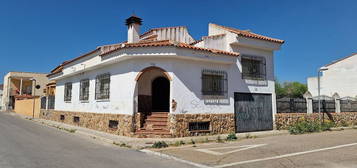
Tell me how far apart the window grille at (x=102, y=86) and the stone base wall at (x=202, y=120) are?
505 cm

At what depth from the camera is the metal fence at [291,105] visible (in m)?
15.5

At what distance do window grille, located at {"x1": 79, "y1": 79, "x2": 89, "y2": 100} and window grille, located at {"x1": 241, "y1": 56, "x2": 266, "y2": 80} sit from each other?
1074 cm

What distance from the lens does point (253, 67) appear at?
1466 cm

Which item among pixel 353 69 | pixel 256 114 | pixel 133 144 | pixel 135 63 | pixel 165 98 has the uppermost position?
pixel 353 69

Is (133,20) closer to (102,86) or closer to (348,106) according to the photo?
(102,86)

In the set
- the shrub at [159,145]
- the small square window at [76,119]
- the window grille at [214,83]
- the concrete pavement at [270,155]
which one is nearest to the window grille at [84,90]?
the small square window at [76,119]

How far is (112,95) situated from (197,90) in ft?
16.2

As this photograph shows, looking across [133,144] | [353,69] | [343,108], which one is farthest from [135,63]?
[353,69]

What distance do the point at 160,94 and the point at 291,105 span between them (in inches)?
351

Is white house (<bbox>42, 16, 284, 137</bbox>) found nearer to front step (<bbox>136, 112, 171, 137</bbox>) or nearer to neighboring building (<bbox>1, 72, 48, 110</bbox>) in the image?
front step (<bbox>136, 112, 171, 137</bbox>)

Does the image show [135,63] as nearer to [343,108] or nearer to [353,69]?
[343,108]

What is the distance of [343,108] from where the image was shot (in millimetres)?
18875

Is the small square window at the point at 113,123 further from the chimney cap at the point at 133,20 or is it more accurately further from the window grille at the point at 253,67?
the window grille at the point at 253,67

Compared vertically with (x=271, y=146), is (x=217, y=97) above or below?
above
